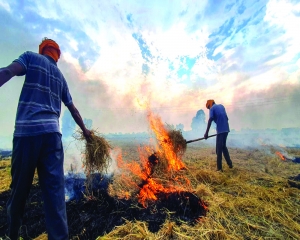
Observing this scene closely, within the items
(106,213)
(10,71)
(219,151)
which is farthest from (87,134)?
(219,151)

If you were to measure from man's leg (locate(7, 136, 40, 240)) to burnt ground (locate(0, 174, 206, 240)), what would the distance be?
100 centimetres

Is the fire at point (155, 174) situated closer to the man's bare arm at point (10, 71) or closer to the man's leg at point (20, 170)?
the man's leg at point (20, 170)

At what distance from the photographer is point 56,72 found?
2520 millimetres

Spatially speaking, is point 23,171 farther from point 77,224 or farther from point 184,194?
point 184,194

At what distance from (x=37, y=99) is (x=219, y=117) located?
6575 mm

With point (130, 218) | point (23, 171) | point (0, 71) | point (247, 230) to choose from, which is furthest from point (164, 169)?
point (0, 71)

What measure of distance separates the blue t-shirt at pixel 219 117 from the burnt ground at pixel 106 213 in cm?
426

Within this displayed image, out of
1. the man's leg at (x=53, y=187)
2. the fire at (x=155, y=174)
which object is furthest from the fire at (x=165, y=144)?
the man's leg at (x=53, y=187)

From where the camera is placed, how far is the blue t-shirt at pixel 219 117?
6.95 meters

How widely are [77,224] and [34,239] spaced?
63 centimetres

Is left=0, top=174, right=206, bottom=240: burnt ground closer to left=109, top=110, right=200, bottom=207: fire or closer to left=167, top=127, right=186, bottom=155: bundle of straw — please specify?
left=109, top=110, right=200, bottom=207: fire

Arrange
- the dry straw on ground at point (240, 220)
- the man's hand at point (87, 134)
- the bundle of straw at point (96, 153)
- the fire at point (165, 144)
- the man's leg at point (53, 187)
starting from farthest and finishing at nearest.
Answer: the fire at point (165, 144) < the bundle of straw at point (96, 153) < the man's hand at point (87, 134) < the dry straw on ground at point (240, 220) < the man's leg at point (53, 187)

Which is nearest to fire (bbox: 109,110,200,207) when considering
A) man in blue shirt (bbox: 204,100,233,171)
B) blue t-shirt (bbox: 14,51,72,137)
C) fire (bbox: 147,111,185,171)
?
fire (bbox: 147,111,185,171)

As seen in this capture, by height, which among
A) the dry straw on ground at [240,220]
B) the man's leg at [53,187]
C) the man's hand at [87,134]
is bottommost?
the dry straw on ground at [240,220]
